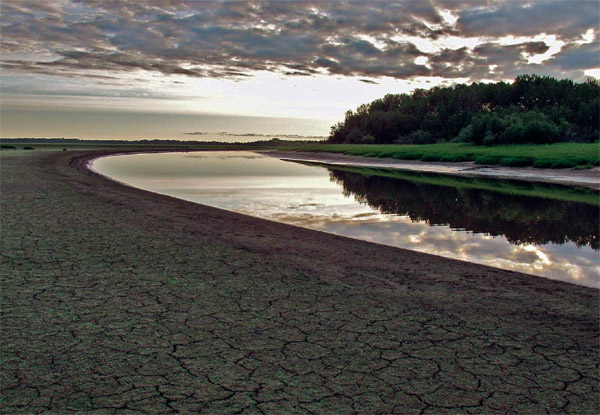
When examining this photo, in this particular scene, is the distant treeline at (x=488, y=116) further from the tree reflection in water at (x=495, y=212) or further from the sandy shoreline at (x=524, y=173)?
the tree reflection in water at (x=495, y=212)

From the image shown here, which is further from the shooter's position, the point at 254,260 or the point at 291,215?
the point at 291,215

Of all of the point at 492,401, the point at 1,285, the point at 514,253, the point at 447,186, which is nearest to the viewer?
the point at 492,401

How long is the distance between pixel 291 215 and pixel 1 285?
1003 centimetres

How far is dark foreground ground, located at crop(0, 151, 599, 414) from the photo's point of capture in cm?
394

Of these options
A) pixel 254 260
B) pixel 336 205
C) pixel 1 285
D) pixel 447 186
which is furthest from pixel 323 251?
pixel 447 186

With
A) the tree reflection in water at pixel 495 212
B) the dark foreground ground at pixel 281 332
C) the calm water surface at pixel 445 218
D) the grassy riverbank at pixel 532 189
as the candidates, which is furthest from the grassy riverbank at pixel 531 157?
the dark foreground ground at pixel 281 332

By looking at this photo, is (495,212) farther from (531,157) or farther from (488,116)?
(488,116)

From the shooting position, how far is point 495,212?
16.9m

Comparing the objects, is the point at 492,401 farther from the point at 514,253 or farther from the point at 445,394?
the point at 514,253

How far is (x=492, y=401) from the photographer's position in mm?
3957

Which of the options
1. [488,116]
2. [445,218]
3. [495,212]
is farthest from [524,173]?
[488,116]

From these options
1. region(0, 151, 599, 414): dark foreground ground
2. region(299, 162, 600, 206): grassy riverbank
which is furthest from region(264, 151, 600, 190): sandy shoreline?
region(0, 151, 599, 414): dark foreground ground

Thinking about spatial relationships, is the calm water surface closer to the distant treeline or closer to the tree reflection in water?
the tree reflection in water

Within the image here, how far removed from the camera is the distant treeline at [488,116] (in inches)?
2025
